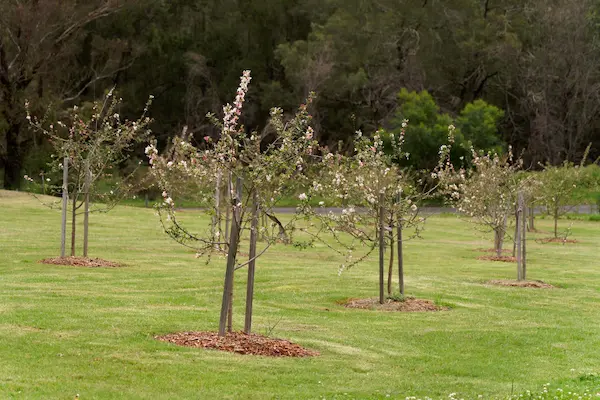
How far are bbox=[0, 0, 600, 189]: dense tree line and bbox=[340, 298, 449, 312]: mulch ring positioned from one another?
41573 mm

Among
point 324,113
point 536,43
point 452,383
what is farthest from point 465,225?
point 452,383

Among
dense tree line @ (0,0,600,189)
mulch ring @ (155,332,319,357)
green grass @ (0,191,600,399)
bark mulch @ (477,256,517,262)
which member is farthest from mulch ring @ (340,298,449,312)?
dense tree line @ (0,0,600,189)

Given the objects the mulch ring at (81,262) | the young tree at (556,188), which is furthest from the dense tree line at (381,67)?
the mulch ring at (81,262)

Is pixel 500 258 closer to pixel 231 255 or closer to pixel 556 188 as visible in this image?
pixel 556 188

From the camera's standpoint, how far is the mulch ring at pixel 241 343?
13430 mm

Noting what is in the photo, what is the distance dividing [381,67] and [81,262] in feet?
154

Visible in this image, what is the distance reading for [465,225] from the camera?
46.4 metres

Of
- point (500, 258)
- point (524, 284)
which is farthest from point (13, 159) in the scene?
point (524, 284)

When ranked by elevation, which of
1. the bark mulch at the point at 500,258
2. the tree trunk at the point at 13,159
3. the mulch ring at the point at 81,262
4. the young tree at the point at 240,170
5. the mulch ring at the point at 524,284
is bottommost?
the mulch ring at the point at 524,284

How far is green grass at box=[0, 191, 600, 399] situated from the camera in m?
11.7

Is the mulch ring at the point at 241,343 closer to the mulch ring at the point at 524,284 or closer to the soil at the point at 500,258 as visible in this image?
the mulch ring at the point at 524,284

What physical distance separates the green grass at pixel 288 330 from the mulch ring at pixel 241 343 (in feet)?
1.07

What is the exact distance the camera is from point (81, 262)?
23516 millimetres

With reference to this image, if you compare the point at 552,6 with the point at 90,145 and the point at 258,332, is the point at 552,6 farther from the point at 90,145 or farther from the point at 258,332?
the point at 258,332
